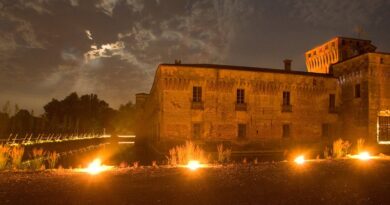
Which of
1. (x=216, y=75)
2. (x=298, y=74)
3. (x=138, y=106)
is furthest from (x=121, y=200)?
(x=138, y=106)

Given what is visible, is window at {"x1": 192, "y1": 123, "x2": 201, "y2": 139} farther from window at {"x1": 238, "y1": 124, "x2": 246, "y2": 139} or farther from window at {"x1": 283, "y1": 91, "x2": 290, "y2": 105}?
window at {"x1": 283, "y1": 91, "x2": 290, "y2": 105}

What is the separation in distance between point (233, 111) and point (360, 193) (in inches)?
639

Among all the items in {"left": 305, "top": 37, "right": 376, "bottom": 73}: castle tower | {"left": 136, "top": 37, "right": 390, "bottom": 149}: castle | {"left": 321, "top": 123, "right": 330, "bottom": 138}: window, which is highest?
{"left": 305, "top": 37, "right": 376, "bottom": 73}: castle tower

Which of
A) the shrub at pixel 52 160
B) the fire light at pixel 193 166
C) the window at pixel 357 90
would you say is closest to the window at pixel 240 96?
the window at pixel 357 90

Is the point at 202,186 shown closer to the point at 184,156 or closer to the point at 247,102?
the point at 184,156

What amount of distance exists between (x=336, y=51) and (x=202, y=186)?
29427mm

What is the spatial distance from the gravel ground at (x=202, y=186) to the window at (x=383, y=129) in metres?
14.8

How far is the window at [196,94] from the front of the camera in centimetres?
2300

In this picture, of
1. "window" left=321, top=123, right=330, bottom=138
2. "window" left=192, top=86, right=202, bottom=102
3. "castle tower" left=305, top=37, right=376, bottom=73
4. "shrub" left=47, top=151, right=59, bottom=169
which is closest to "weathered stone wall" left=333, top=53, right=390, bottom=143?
"window" left=321, top=123, right=330, bottom=138

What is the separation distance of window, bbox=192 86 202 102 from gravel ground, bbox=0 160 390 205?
1178 centimetres

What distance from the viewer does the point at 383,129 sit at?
24188 millimetres

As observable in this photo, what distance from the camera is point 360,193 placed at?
25.3 ft

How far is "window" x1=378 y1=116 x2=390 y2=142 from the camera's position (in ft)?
79.0

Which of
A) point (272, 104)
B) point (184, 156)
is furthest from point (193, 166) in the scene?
point (272, 104)
